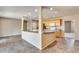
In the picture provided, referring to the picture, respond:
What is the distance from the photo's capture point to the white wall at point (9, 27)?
4691 mm

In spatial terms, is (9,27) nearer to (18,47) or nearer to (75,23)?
(18,47)

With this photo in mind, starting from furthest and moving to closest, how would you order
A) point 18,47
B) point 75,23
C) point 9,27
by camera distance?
point 75,23, point 9,27, point 18,47

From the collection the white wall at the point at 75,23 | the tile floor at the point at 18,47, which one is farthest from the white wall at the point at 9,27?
the white wall at the point at 75,23

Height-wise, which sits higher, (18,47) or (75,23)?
(75,23)

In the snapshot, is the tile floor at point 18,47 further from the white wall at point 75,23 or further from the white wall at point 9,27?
the white wall at point 75,23

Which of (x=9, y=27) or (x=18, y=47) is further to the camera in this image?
(x=9, y=27)

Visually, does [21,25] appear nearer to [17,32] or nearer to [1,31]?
[17,32]

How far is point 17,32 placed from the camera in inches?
190

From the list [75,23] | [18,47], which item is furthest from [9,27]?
[75,23]

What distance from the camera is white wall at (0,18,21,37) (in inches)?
185

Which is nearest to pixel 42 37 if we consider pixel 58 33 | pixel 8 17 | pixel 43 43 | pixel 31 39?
pixel 43 43

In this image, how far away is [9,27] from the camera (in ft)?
17.5

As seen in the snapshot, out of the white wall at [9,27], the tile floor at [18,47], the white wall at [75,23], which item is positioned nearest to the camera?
the tile floor at [18,47]

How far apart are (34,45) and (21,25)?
1252 millimetres
